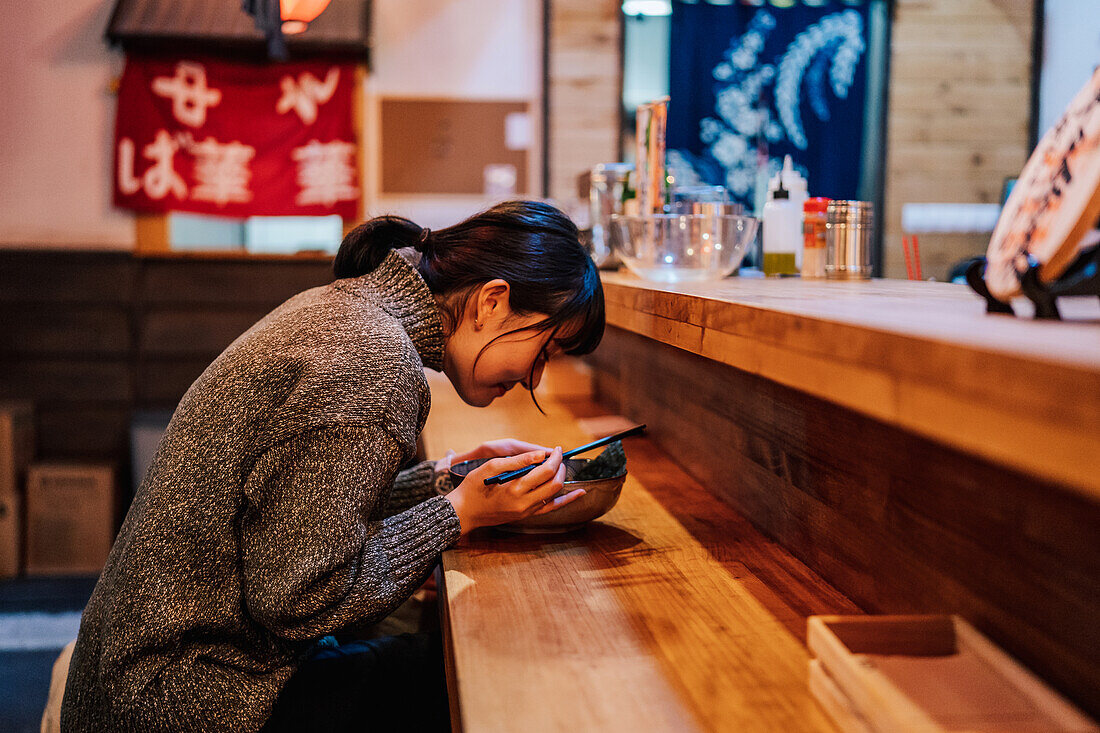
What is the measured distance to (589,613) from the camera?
3.63 ft

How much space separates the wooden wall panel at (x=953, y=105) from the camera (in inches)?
184

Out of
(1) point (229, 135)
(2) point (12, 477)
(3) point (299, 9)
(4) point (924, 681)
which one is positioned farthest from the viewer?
(1) point (229, 135)

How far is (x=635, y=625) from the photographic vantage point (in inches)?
41.9

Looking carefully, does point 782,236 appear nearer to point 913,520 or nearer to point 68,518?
point 913,520

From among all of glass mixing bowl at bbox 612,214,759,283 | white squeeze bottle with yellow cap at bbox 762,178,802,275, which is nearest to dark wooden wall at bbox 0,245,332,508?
white squeeze bottle with yellow cap at bbox 762,178,802,275

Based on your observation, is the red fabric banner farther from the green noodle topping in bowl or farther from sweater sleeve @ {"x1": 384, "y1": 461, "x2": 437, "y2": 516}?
the green noodle topping in bowl

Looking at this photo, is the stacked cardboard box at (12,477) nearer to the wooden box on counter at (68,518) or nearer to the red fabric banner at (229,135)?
the wooden box on counter at (68,518)

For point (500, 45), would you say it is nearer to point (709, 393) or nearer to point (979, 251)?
point (979, 251)

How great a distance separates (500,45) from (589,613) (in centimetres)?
422

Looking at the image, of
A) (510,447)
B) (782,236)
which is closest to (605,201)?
(782,236)

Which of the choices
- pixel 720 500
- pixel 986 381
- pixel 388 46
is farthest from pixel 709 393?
pixel 388 46

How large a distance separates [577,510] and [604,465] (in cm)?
18

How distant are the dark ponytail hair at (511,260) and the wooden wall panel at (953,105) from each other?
3.73 metres

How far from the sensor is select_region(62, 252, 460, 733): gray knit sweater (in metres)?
1.12
